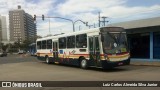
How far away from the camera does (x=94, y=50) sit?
20391 millimetres

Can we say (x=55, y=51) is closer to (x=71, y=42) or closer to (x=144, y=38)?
(x=71, y=42)

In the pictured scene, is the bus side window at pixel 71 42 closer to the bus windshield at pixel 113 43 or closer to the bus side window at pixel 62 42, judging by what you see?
the bus side window at pixel 62 42

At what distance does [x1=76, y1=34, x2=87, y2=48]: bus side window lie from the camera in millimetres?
21656

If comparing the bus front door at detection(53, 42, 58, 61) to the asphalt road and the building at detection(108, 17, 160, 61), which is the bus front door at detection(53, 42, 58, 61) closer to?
the asphalt road

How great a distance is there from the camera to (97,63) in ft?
65.7

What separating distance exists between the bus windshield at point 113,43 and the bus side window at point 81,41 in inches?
91.9

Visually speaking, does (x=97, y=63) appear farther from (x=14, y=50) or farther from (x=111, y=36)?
(x=14, y=50)

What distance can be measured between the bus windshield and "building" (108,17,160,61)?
18.1ft

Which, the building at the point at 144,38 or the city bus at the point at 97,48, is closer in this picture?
the city bus at the point at 97,48

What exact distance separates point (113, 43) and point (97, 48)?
1.11 meters

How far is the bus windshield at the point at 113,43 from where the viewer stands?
64.0ft

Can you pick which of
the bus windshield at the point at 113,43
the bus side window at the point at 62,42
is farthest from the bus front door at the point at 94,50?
the bus side window at the point at 62,42

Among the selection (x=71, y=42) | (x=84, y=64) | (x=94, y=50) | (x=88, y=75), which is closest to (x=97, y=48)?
(x=94, y=50)

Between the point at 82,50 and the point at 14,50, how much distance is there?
12691 cm
